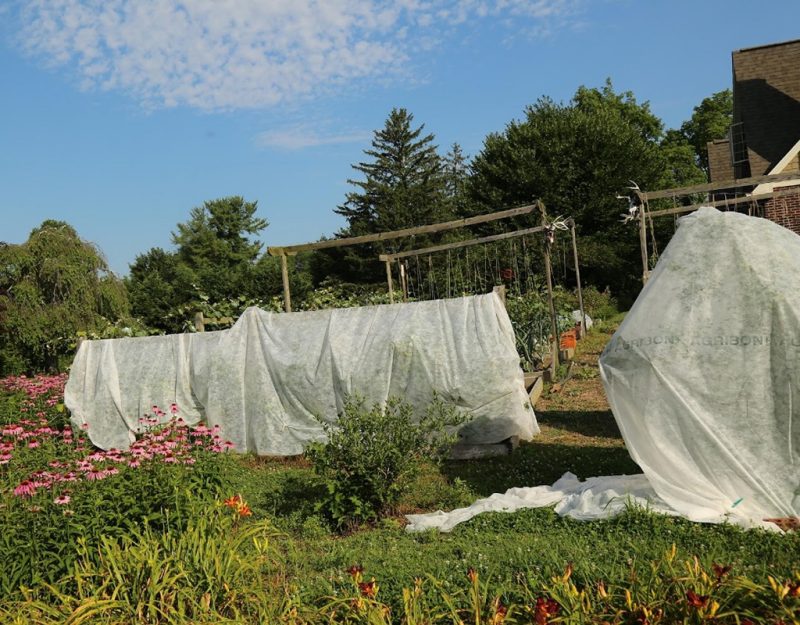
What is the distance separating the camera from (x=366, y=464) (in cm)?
612

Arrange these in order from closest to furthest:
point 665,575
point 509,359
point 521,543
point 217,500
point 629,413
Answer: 1. point 665,575
2. point 521,543
3. point 217,500
4. point 629,413
5. point 509,359

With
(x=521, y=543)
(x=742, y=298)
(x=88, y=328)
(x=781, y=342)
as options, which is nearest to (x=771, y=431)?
(x=781, y=342)

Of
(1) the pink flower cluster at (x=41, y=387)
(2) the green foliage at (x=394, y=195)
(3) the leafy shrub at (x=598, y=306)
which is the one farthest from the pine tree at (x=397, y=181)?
(1) the pink flower cluster at (x=41, y=387)

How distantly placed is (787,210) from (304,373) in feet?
41.3

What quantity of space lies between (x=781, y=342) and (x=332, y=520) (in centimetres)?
362

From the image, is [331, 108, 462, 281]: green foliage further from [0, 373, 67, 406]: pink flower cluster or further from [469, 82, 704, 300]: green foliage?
[0, 373, 67, 406]: pink flower cluster

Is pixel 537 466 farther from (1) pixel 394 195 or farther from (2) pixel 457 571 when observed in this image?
(1) pixel 394 195

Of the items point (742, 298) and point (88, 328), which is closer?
point (742, 298)

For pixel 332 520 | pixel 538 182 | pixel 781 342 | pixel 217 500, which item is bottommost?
pixel 332 520

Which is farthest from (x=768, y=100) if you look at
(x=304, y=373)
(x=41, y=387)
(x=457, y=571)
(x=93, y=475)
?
(x=93, y=475)

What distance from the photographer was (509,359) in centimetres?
865

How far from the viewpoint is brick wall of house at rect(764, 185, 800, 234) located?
17.0m

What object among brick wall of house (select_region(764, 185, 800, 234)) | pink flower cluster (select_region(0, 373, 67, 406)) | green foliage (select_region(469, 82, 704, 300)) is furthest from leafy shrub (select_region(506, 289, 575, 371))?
green foliage (select_region(469, 82, 704, 300))

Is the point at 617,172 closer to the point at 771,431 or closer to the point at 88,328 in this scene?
the point at 88,328
